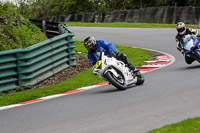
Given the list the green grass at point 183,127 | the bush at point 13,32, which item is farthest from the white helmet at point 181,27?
the green grass at point 183,127

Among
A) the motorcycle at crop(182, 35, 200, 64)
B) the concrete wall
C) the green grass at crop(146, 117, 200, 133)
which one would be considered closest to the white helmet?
the motorcycle at crop(182, 35, 200, 64)

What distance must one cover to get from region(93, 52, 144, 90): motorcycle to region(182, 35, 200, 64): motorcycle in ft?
11.1

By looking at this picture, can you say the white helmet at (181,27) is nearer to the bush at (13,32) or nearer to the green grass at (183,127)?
the bush at (13,32)

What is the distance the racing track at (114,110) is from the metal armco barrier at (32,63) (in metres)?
2.47

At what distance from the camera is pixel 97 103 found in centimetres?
837

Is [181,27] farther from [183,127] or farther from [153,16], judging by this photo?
[153,16]

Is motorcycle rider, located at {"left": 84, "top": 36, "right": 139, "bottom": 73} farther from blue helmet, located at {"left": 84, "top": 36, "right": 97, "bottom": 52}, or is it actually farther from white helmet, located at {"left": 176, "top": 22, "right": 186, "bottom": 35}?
white helmet, located at {"left": 176, "top": 22, "right": 186, "bottom": 35}

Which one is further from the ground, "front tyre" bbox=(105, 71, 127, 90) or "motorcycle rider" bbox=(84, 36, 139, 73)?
"motorcycle rider" bbox=(84, 36, 139, 73)

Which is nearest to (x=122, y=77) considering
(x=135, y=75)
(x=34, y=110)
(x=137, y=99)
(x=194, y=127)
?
(x=135, y=75)

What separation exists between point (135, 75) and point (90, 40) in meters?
1.59

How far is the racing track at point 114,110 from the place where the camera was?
634 centimetres

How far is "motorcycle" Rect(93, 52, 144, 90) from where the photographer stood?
9.77 meters

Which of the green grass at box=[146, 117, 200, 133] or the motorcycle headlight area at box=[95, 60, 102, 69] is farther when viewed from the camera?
the motorcycle headlight area at box=[95, 60, 102, 69]

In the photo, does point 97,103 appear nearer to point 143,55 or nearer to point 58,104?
point 58,104
